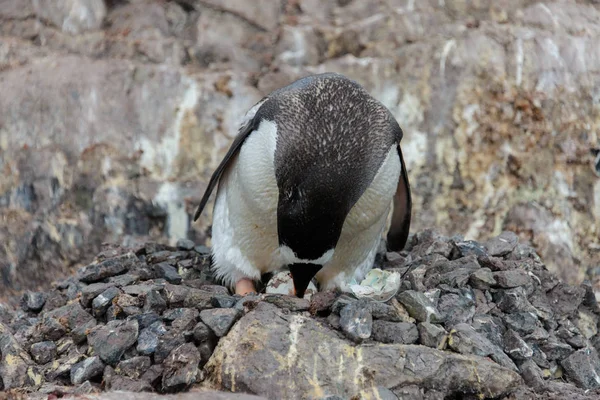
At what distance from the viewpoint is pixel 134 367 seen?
10.1ft

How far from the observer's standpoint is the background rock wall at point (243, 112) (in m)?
6.51

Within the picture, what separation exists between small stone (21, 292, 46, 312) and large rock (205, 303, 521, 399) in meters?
1.44

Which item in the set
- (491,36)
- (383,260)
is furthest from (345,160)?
(491,36)

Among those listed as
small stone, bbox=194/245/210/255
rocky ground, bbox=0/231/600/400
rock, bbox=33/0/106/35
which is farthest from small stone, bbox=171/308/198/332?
rock, bbox=33/0/106/35

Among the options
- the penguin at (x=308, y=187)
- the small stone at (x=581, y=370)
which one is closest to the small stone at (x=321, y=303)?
the penguin at (x=308, y=187)

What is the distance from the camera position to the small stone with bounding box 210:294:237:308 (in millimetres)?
3389

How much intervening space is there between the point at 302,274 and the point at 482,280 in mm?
959

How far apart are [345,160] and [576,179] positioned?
3.89 metres

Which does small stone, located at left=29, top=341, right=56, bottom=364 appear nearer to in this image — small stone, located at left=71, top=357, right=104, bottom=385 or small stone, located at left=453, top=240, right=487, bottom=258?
small stone, located at left=71, top=357, right=104, bottom=385

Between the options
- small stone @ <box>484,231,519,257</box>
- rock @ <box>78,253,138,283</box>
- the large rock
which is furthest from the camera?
small stone @ <box>484,231,519,257</box>

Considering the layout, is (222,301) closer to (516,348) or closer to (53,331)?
(53,331)

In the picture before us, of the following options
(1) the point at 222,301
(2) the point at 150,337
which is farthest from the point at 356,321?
(2) the point at 150,337

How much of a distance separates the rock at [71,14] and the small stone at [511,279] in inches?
193

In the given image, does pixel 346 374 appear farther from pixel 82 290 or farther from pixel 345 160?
pixel 82 290
